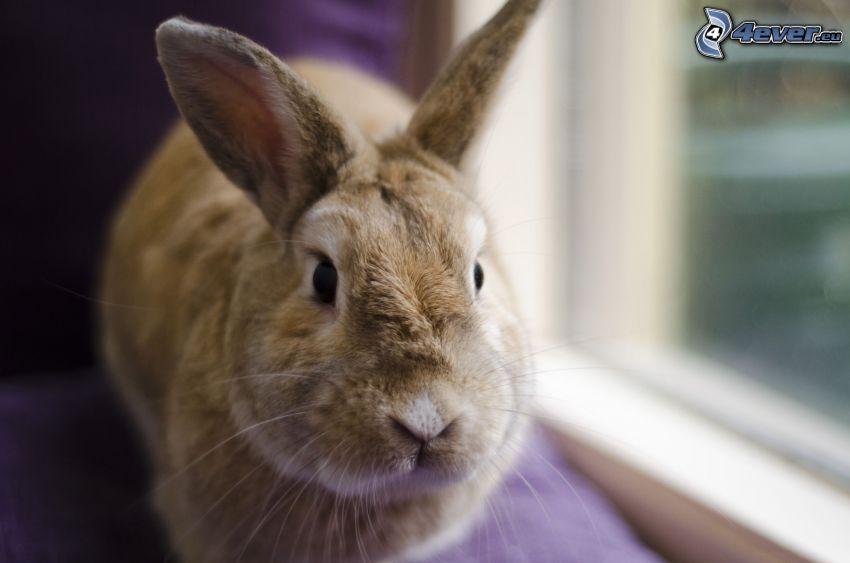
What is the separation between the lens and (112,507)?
1000 millimetres

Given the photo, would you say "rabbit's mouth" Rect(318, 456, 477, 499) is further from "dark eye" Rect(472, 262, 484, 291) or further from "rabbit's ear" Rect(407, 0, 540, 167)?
"rabbit's ear" Rect(407, 0, 540, 167)

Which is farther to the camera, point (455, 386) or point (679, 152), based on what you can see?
point (679, 152)

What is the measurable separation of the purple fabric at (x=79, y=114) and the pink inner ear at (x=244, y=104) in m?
0.47

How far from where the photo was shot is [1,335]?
1.36m

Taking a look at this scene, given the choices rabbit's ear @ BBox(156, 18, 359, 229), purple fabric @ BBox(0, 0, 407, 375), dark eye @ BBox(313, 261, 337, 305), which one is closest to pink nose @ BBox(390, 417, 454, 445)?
dark eye @ BBox(313, 261, 337, 305)

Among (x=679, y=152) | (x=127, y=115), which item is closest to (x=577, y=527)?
(x=679, y=152)

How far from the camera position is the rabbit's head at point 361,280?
27.2 inches

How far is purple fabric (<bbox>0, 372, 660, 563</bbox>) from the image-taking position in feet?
3.02

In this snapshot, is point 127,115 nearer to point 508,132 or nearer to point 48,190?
point 48,190

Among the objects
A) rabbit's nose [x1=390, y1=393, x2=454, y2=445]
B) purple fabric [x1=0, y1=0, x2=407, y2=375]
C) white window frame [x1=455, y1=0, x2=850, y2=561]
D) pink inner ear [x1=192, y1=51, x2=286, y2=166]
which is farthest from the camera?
purple fabric [x1=0, y1=0, x2=407, y2=375]

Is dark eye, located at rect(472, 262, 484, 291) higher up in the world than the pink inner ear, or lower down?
lower down

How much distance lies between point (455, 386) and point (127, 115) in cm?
89

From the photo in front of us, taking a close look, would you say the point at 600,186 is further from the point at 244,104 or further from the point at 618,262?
the point at 244,104

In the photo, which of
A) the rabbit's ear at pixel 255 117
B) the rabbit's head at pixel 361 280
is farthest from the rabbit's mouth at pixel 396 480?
the rabbit's ear at pixel 255 117
